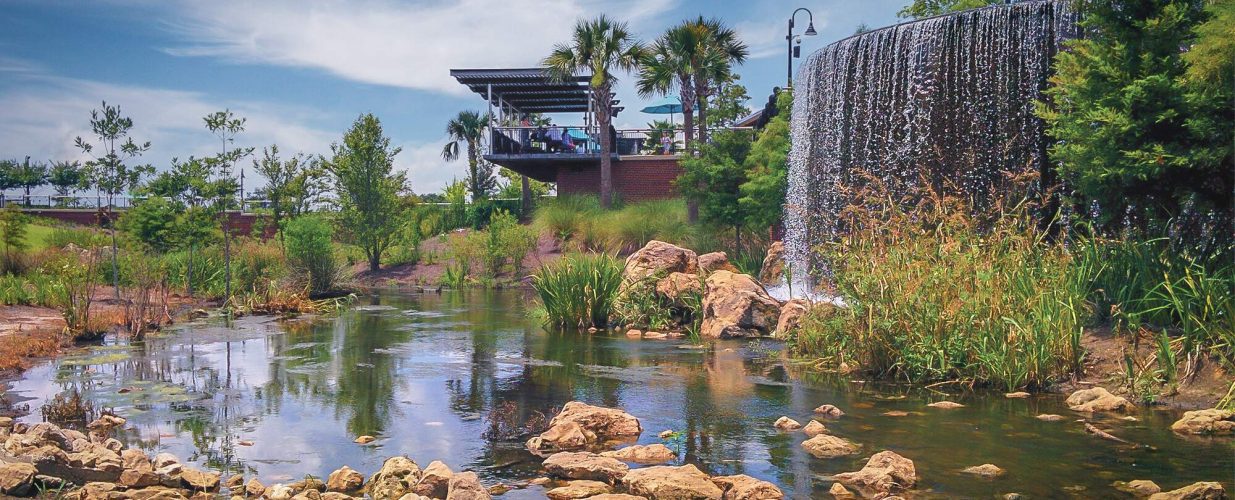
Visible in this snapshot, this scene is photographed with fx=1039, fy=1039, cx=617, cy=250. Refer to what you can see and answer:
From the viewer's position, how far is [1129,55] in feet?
35.1

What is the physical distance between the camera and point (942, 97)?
1669cm

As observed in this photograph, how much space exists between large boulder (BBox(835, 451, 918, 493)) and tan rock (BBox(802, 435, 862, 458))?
0.70 meters

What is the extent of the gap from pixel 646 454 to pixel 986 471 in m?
2.31

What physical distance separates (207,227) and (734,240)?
13543 mm

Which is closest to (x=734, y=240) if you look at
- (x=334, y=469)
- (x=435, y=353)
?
(x=435, y=353)

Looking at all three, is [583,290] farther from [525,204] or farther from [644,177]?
[525,204]

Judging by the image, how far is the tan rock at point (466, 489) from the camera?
19.9ft

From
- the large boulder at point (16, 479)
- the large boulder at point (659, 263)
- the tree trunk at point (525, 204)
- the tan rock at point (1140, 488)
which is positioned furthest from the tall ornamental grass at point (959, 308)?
the tree trunk at point (525, 204)

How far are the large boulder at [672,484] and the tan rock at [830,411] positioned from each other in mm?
2560

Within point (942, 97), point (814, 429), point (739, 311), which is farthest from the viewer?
point (942, 97)

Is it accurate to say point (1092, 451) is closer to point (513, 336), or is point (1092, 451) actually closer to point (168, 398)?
point (168, 398)

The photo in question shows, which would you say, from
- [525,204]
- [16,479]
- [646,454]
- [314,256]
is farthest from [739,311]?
[525,204]

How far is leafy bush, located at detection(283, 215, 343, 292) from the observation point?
24.6 m

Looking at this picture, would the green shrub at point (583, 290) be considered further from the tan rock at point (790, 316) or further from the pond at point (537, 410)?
the tan rock at point (790, 316)
